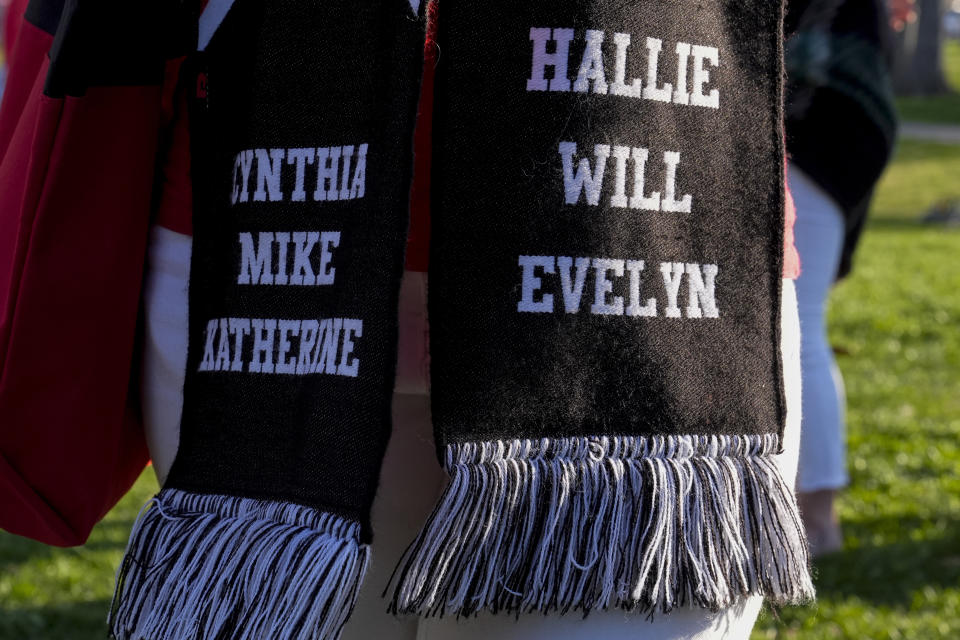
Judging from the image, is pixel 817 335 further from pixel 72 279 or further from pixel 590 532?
pixel 72 279

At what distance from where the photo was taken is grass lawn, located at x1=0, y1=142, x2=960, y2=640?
3438 mm

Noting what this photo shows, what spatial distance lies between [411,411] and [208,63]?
1.49 ft

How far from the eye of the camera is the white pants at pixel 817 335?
10.3ft

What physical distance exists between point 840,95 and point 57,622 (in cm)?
256

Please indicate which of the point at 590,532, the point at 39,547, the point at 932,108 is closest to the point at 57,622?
the point at 39,547

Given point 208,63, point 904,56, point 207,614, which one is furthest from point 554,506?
point 904,56

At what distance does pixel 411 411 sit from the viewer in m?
1.37

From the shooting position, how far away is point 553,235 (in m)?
Result: 1.21

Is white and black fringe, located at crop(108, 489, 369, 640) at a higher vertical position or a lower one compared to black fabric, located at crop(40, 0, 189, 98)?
lower

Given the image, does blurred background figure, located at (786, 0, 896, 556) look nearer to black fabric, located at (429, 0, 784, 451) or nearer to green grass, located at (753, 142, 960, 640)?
green grass, located at (753, 142, 960, 640)

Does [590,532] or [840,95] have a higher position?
[590,532]

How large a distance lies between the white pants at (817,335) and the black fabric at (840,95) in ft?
0.19

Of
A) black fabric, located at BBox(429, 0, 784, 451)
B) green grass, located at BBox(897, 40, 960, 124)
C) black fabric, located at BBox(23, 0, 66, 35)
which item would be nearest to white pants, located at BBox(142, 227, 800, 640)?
black fabric, located at BBox(429, 0, 784, 451)

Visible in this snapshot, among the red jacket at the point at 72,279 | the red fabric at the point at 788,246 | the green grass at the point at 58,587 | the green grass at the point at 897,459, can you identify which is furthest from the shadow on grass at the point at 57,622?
the red fabric at the point at 788,246
